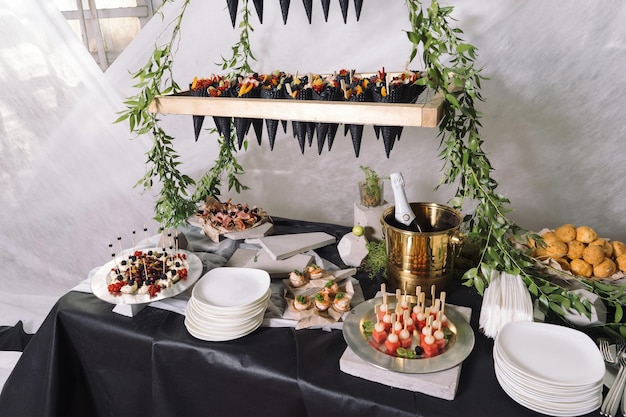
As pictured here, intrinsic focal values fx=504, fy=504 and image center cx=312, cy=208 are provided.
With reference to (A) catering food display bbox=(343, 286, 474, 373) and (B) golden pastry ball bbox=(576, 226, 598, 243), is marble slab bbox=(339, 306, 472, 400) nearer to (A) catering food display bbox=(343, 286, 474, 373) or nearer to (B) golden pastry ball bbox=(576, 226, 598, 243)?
(A) catering food display bbox=(343, 286, 474, 373)

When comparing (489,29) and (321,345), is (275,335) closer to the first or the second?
(321,345)

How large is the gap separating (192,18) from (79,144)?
90 centimetres

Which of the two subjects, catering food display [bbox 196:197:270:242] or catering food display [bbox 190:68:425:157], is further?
catering food display [bbox 196:197:270:242]

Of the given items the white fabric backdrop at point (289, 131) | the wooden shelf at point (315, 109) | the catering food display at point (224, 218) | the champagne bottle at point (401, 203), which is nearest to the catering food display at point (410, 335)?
the champagne bottle at point (401, 203)

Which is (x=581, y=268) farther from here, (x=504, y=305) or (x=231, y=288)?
(x=231, y=288)

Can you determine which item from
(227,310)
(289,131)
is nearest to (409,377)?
(227,310)

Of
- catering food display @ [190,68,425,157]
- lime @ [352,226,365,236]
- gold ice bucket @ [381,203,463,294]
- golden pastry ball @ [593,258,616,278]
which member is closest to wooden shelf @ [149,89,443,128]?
catering food display @ [190,68,425,157]

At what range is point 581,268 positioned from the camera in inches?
57.5

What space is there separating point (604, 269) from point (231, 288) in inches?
42.5

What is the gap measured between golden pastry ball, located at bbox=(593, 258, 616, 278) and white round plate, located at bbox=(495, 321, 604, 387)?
12.2 inches

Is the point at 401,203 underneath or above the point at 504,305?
above

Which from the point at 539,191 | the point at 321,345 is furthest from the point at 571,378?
the point at 539,191

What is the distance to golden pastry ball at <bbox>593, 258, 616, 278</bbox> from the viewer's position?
145 centimetres

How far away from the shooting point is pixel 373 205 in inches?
70.5
